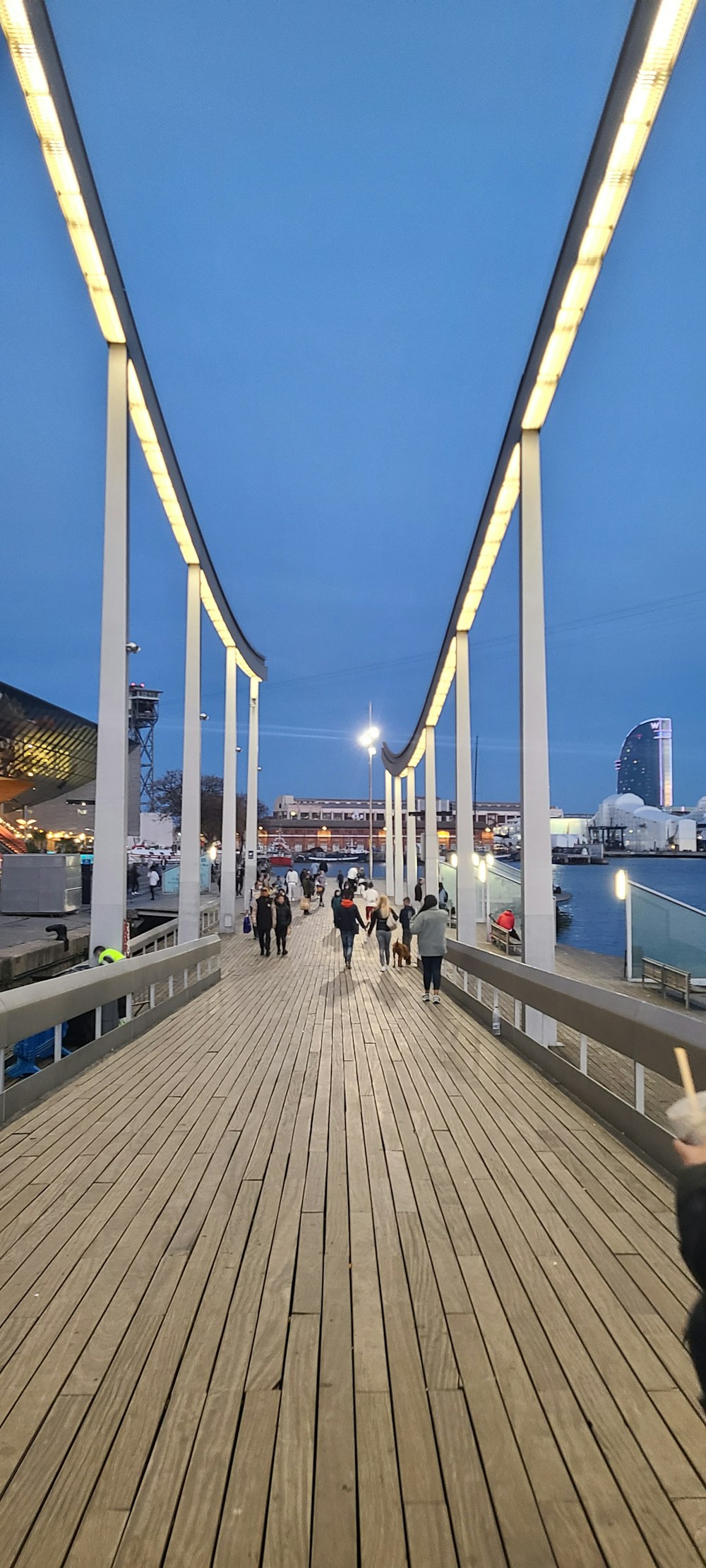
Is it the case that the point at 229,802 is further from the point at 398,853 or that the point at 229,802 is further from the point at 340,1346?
the point at 340,1346

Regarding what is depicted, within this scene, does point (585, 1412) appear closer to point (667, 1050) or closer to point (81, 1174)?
point (667, 1050)

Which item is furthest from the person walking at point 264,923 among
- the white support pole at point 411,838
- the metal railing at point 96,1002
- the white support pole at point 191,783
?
the white support pole at point 411,838

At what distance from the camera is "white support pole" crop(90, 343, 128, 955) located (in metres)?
10.0

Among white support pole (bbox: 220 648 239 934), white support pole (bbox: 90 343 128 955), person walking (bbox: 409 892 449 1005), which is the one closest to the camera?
white support pole (bbox: 90 343 128 955)

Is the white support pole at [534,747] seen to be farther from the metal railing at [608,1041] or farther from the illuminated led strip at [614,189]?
the illuminated led strip at [614,189]

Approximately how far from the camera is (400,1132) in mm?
5656

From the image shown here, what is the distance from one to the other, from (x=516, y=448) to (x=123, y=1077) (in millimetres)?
8337

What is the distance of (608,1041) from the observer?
226 inches

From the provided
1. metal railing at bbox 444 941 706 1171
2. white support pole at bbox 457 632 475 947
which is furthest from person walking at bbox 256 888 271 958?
metal railing at bbox 444 941 706 1171

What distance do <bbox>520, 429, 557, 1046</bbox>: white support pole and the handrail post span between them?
562 centimetres

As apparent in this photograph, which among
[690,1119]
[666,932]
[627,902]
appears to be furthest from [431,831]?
[690,1119]

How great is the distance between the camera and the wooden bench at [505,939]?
20.5 metres

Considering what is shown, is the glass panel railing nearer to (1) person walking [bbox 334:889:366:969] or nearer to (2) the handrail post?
(2) the handrail post

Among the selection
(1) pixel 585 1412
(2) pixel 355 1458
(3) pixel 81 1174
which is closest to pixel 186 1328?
(2) pixel 355 1458
